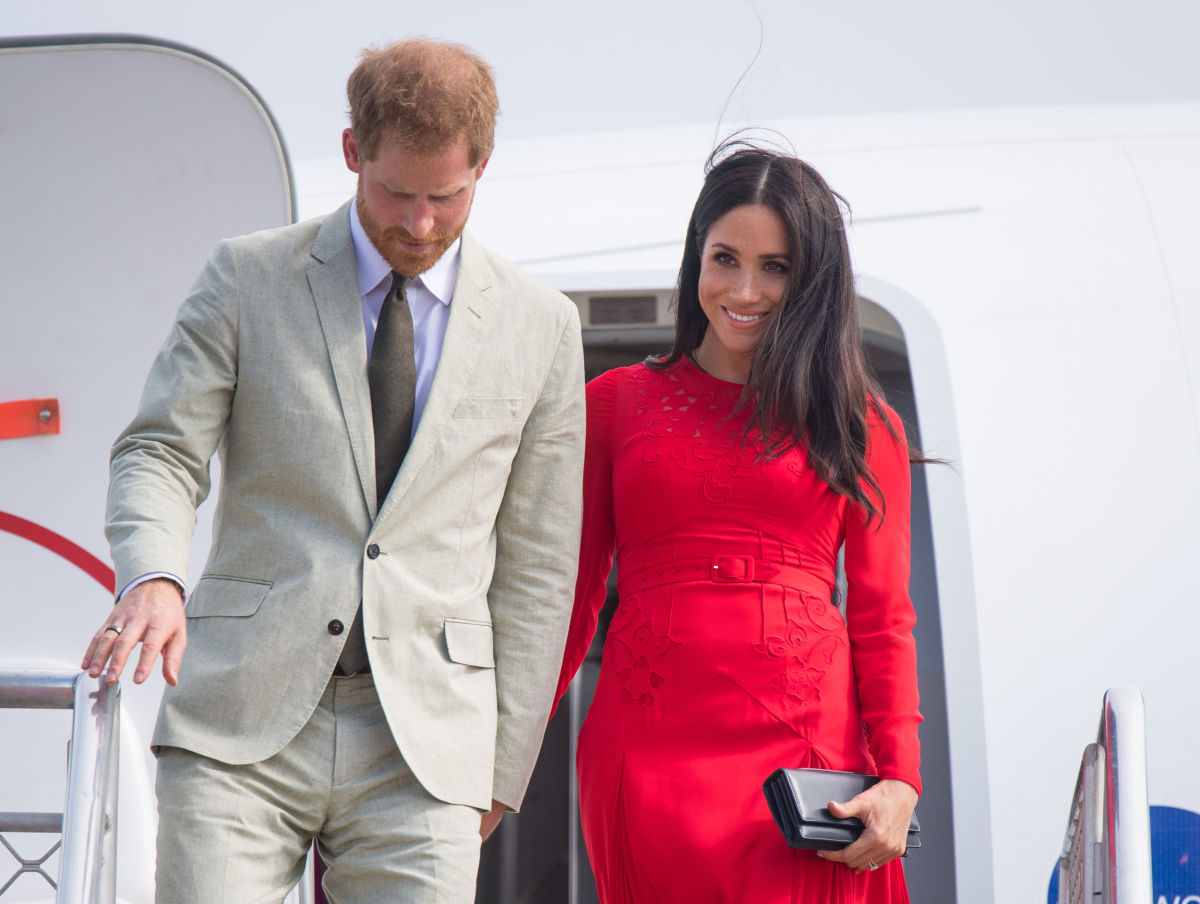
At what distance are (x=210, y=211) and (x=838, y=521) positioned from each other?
5.87 ft

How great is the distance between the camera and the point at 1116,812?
2049mm

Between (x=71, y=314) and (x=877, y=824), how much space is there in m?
2.34

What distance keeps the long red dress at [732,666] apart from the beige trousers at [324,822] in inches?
14.1

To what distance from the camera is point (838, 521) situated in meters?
2.14

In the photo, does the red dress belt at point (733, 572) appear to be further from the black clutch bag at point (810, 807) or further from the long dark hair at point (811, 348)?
the black clutch bag at point (810, 807)

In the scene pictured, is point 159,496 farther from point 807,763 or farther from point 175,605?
point 807,763

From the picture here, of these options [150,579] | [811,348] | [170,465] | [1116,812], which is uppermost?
[811,348]

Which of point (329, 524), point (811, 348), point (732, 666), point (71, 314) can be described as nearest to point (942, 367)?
point (811, 348)

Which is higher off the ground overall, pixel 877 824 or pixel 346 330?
pixel 346 330

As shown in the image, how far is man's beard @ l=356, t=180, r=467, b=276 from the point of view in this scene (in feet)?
5.84

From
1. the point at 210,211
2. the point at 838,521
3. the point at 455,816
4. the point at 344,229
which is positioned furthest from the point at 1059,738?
the point at 210,211

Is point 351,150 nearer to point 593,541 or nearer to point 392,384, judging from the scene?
point 392,384

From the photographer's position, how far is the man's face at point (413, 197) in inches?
67.4

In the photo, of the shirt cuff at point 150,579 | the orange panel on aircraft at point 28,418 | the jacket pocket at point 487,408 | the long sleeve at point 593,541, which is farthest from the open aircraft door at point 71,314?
the shirt cuff at point 150,579
